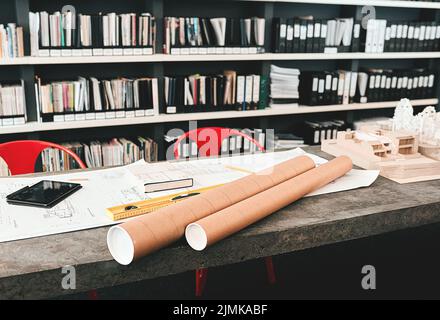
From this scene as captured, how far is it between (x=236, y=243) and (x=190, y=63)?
2367mm

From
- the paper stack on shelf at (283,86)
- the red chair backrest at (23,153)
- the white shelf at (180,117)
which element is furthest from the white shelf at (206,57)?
the red chair backrest at (23,153)

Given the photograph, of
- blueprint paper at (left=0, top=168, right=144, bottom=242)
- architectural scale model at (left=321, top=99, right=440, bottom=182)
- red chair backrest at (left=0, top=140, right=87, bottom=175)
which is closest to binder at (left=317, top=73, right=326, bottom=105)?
architectural scale model at (left=321, top=99, right=440, bottom=182)

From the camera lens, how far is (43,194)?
1.23 m

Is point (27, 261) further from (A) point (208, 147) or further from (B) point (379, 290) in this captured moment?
(B) point (379, 290)

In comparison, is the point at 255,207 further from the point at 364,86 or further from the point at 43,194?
the point at 364,86

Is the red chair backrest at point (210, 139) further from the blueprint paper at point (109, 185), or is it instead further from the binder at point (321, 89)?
the binder at point (321, 89)

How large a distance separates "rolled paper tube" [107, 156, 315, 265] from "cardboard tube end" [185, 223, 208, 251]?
→ 0.04 feet

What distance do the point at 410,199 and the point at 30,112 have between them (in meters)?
2.11

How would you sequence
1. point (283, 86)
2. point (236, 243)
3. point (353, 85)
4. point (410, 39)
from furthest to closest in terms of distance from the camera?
point (410, 39)
point (353, 85)
point (283, 86)
point (236, 243)

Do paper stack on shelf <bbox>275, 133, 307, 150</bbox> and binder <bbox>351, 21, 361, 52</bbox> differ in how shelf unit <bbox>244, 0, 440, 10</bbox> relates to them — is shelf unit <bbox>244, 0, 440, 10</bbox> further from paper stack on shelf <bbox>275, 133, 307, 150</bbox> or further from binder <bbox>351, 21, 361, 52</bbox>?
paper stack on shelf <bbox>275, 133, 307, 150</bbox>

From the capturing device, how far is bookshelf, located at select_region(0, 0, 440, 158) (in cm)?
257

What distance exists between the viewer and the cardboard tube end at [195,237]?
96 cm

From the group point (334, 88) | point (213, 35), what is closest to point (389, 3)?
point (334, 88)
